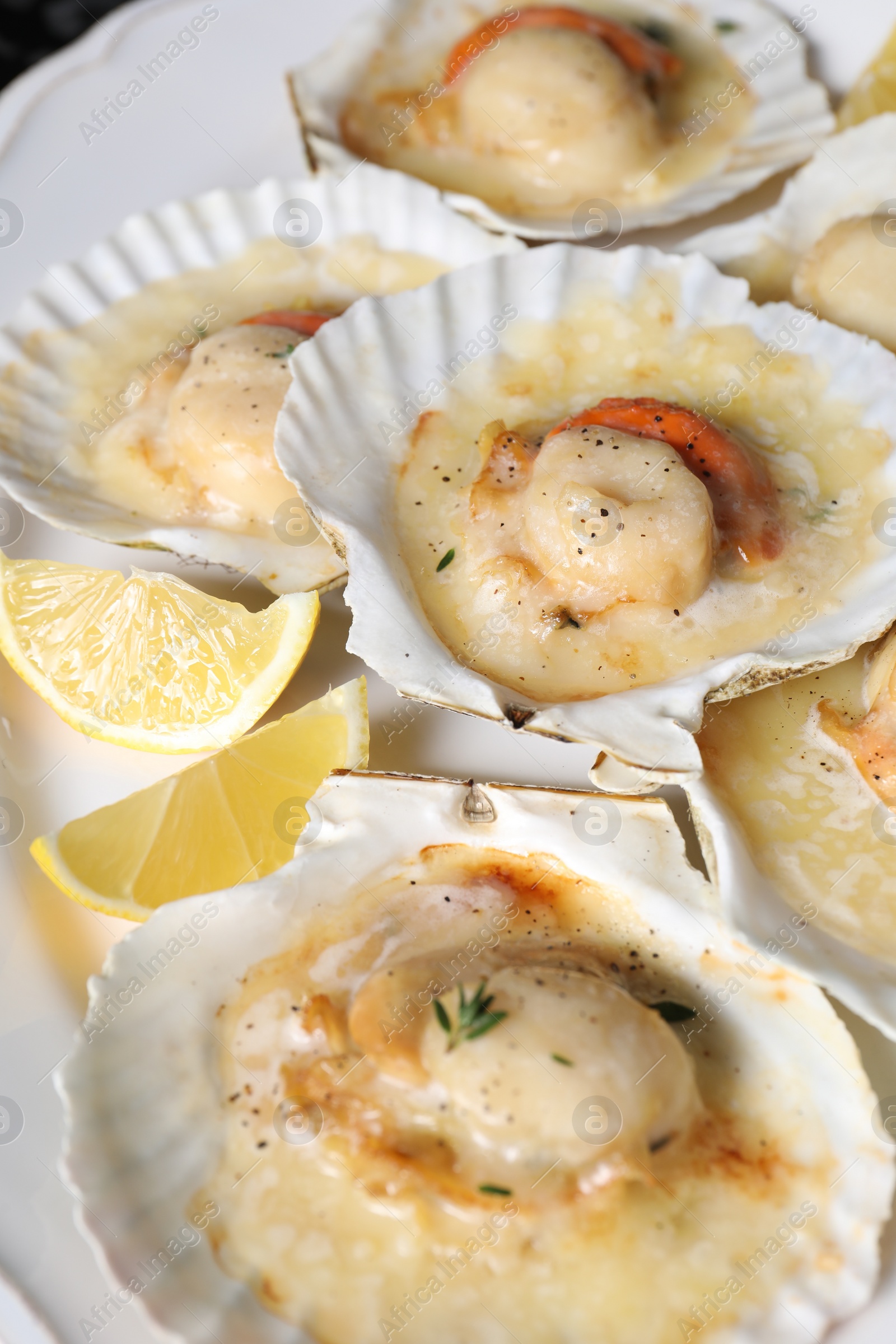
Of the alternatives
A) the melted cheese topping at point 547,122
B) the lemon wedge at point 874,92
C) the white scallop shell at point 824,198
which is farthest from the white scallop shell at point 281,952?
the lemon wedge at point 874,92

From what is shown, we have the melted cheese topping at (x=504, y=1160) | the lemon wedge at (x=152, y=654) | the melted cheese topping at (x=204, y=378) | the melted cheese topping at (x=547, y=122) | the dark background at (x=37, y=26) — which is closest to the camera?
the melted cheese topping at (x=504, y=1160)

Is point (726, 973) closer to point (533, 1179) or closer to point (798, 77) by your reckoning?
point (533, 1179)

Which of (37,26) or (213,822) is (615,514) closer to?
(213,822)

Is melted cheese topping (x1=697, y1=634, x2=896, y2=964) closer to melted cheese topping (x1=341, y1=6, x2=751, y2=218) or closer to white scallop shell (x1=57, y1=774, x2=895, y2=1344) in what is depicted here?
white scallop shell (x1=57, y1=774, x2=895, y2=1344)

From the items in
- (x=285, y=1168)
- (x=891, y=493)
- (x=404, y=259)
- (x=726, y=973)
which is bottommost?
(x=726, y=973)

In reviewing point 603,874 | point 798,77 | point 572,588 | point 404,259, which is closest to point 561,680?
point 572,588

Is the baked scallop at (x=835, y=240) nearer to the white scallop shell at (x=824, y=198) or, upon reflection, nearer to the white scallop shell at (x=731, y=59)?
the white scallop shell at (x=824, y=198)
